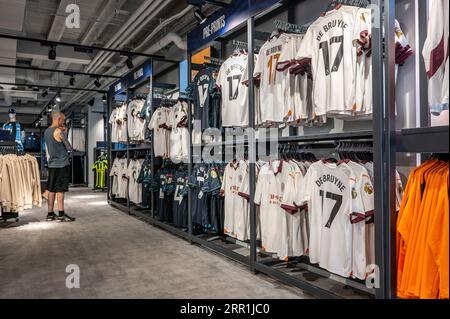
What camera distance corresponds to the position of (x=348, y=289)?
3105 mm

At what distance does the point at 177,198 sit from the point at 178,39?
3294 millimetres

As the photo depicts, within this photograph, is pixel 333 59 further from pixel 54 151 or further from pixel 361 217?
pixel 54 151

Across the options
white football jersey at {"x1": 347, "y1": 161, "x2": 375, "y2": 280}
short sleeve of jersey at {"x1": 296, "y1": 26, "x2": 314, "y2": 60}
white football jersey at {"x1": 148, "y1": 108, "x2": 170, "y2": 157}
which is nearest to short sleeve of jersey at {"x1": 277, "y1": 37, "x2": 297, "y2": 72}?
short sleeve of jersey at {"x1": 296, "y1": 26, "x2": 314, "y2": 60}

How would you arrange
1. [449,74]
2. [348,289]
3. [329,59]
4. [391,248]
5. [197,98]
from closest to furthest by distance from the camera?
1. [449,74]
2. [391,248]
3. [329,59]
4. [348,289]
5. [197,98]

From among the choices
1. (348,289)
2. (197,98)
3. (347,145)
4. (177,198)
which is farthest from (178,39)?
(348,289)

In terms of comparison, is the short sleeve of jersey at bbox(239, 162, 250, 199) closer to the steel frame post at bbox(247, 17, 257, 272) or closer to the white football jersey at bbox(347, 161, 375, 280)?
the steel frame post at bbox(247, 17, 257, 272)

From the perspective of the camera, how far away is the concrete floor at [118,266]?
309 centimetres

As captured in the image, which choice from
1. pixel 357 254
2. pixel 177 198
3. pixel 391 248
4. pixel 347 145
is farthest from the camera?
pixel 177 198

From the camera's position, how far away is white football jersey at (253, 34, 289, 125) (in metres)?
3.33

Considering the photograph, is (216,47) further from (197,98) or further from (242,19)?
(242,19)

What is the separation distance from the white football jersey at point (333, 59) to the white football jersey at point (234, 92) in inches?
42.0
